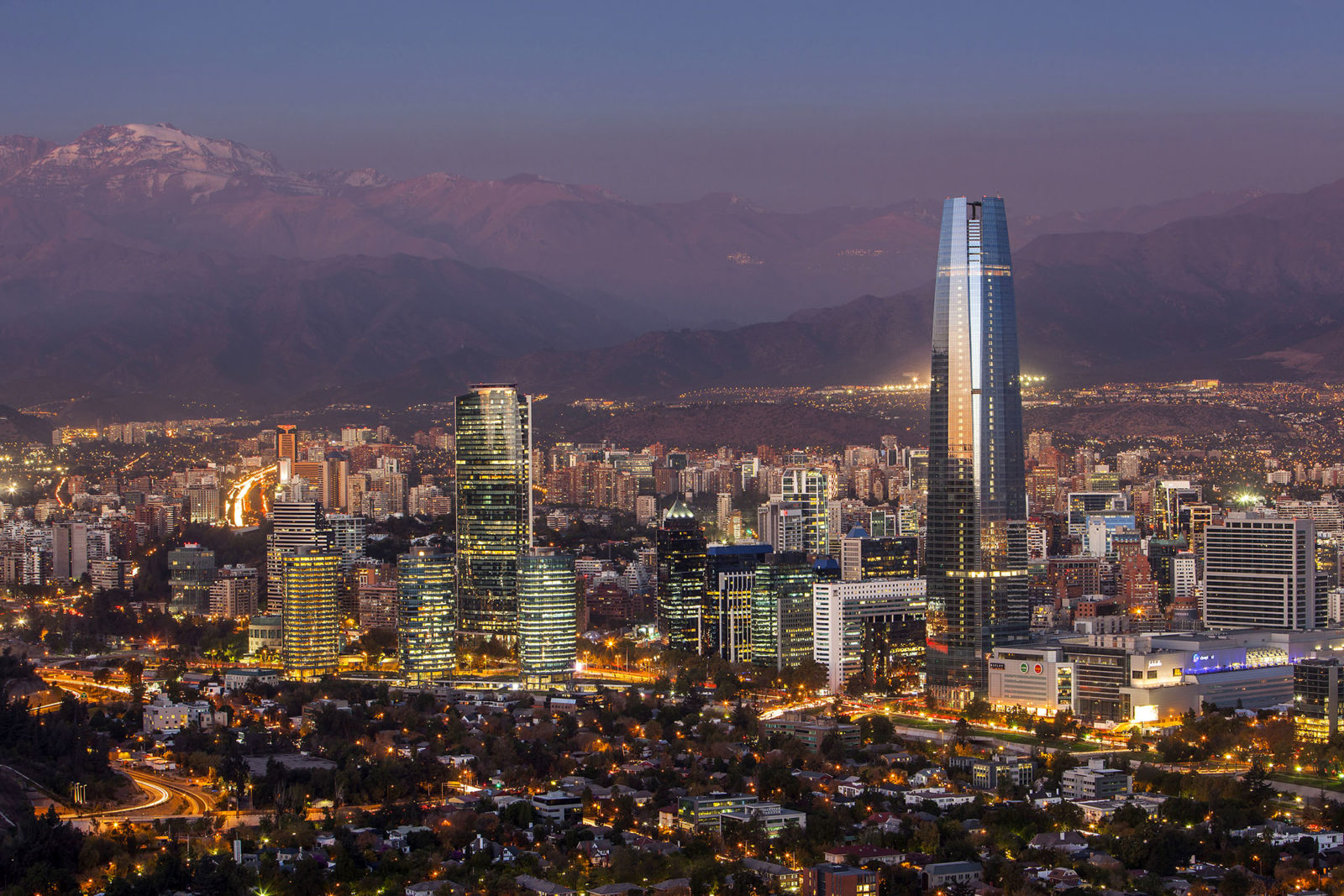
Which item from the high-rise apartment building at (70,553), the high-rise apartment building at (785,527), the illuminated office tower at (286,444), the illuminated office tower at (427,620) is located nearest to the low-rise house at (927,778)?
the illuminated office tower at (427,620)

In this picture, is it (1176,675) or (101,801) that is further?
(1176,675)

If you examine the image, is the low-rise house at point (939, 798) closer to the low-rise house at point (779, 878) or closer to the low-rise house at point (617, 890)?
the low-rise house at point (779, 878)

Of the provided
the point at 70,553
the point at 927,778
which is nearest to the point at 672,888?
the point at 927,778

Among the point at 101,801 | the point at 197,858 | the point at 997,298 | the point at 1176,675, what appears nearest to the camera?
the point at 197,858

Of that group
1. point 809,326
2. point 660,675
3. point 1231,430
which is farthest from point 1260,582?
point 809,326

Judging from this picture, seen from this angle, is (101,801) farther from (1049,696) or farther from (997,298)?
(997,298)
